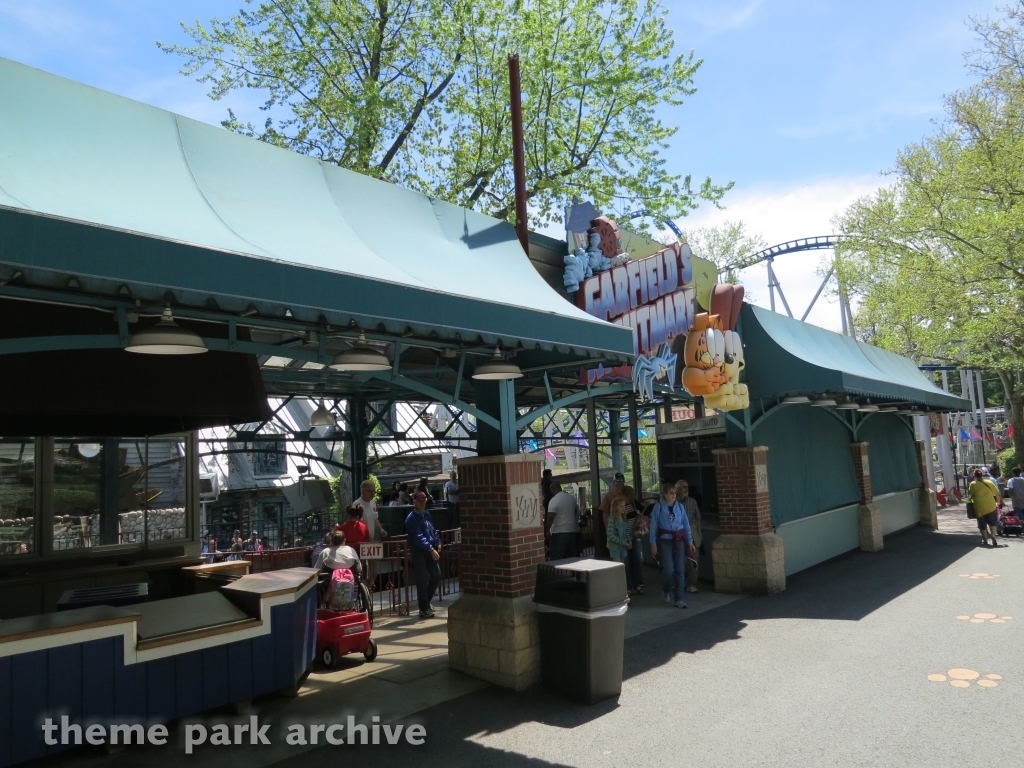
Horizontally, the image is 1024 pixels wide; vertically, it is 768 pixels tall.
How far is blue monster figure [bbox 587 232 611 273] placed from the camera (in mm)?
10055

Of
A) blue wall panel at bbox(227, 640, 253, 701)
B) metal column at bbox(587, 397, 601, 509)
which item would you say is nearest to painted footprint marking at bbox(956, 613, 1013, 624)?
metal column at bbox(587, 397, 601, 509)

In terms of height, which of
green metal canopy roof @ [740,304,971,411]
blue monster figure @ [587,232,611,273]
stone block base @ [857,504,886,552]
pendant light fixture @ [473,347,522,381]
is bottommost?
stone block base @ [857,504,886,552]

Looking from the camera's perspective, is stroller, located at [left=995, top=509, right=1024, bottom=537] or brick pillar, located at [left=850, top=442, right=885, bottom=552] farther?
stroller, located at [left=995, top=509, right=1024, bottom=537]

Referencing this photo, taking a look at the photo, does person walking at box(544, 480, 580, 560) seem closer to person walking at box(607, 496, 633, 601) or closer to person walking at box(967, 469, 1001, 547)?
person walking at box(607, 496, 633, 601)

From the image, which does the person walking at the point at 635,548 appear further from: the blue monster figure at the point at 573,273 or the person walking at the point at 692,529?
the blue monster figure at the point at 573,273

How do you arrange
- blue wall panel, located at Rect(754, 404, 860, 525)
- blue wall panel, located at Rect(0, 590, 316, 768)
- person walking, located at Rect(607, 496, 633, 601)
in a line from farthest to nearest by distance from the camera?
1. blue wall panel, located at Rect(754, 404, 860, 525)
2. person walking, located at Rect(607, 496, 633, 601)
3. blue wall panel, located at Rect(0, 590, 316, 768)

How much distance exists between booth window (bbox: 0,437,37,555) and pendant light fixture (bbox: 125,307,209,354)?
4.47 m

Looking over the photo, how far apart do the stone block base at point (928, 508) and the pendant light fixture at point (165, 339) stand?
20.9 meters

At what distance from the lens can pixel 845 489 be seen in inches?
619

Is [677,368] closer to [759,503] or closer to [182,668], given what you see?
[759,503]

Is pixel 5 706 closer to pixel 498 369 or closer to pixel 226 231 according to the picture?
pixel 226 231

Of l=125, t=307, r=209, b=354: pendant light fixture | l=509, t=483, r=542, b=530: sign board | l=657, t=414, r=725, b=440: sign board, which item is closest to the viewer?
l=125, t=307, r=209, b=354: pendant light fixture

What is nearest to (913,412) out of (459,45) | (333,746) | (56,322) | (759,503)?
(759,503)

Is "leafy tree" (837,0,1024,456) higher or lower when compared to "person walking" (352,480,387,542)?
higher
